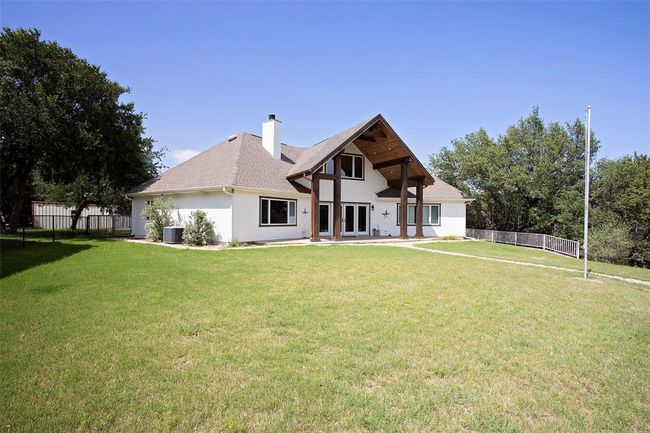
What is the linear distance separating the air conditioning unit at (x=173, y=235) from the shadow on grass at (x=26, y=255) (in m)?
3.36

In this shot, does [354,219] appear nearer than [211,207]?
No

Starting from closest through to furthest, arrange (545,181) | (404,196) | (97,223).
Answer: (404,196)
(97,223)
(545,181)

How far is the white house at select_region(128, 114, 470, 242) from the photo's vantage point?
17391 mm

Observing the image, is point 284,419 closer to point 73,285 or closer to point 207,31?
point 73,285

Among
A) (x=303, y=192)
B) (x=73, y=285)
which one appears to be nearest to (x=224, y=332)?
(x=73, y=285)

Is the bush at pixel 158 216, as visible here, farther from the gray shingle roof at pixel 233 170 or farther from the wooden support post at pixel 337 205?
the wooden support post at pixel 337 205

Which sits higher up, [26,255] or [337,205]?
[337,205]

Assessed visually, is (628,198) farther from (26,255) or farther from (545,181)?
(26,255)

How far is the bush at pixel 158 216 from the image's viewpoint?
59.4 ft

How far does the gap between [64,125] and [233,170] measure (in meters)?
10.7

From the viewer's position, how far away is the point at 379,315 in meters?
5.87

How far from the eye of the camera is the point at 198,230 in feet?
54.2

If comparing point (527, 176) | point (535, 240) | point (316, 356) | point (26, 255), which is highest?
point (527, 176)

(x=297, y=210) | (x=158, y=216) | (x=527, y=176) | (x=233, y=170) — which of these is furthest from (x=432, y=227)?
(x=158, y=216)
